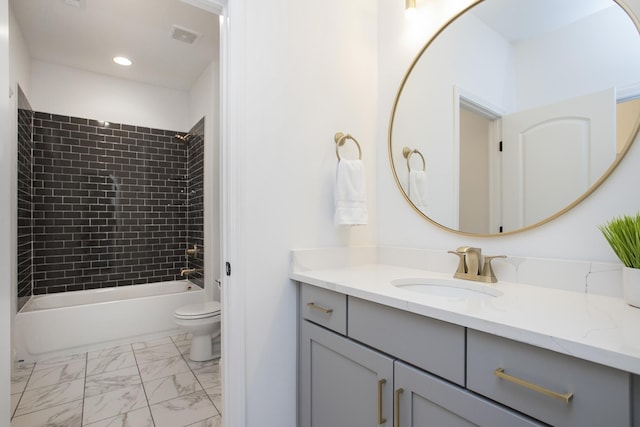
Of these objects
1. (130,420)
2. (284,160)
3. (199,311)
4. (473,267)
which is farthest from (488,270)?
(199,311)

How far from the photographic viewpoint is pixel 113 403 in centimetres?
191

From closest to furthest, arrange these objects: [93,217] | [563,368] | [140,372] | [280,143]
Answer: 1. [563,368]
2. [280,143]
3. [140,372]
4. [93,217]

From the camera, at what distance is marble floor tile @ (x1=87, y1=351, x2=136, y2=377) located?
7.79ft

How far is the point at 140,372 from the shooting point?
2328 millimetres

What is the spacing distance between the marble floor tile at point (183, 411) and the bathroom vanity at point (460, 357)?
2.47 feet

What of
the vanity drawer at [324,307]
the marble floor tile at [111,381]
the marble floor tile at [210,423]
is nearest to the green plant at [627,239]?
the vanity drawer at [324,307]

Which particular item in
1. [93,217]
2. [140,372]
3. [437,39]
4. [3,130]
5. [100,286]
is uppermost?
[437,39]

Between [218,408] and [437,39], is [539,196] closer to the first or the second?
[437,39]

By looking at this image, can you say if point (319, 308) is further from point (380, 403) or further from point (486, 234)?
point (486, 234)

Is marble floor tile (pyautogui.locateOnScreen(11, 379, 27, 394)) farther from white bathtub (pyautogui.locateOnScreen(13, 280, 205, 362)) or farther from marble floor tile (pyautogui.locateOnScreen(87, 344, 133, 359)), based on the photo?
marble floor tile (pyautogui.locateOnScreen(87, 344, 133, 359))

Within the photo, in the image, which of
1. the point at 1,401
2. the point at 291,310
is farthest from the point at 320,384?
the point at 1,401

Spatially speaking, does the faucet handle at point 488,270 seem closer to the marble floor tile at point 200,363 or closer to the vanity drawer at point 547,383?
the vanity drawer at point 547,383

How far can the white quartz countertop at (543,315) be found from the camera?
0.61m

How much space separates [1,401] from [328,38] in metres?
1.93
